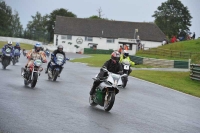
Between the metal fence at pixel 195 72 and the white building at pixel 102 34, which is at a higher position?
the white building at pixel 102 34

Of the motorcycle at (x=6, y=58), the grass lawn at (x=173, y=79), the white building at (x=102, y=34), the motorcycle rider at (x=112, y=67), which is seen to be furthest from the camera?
the white building at (x=102, y=34)

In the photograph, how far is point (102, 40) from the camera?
117 m

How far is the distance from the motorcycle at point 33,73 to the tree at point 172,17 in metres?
112

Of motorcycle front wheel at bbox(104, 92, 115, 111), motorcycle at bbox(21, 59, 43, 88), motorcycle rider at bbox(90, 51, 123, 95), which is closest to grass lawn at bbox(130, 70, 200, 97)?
motorcycle at bbox(21, 59, 43, 88)

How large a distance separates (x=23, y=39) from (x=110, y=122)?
93432mm

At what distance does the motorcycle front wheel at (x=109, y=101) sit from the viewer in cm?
1431

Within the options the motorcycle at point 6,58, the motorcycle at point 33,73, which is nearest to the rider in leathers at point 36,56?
the motorcycle at point 33,73

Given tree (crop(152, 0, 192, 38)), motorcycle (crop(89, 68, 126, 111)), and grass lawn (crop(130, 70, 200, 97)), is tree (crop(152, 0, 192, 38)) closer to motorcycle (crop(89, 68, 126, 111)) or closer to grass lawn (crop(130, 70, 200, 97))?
grass lawn (crop(130, 70, 200, 97))

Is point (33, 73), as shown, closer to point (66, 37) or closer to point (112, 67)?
point (112, 67)

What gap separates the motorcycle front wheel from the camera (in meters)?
14.3

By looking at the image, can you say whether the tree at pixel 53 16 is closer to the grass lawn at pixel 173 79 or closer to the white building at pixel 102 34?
the white building at pixel 102 34

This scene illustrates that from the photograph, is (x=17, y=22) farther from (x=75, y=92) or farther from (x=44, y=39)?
(x=75, y=92)

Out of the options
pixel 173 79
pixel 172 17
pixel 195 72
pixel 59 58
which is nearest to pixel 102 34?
pixel 172 17

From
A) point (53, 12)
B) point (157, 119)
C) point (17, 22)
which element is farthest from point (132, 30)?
point (157, 119)
